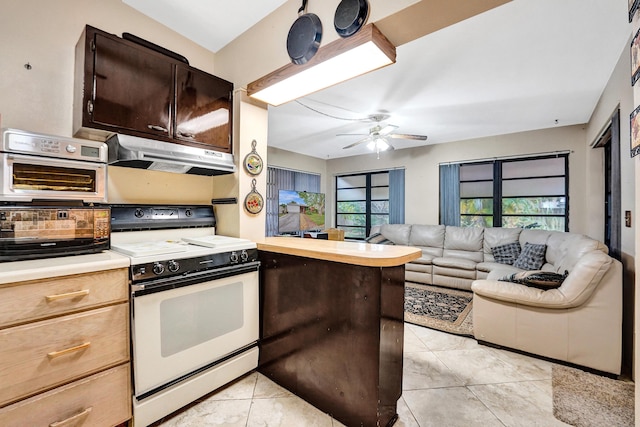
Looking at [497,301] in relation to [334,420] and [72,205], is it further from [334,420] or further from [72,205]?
[72,205]

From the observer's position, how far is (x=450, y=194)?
5.43 metres

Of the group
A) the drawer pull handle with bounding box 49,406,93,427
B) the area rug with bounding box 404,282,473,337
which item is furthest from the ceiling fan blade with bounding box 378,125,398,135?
the drawer pull handle with bounding box 49,406,93,427

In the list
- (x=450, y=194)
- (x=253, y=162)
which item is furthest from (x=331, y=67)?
(x=450, y=194)

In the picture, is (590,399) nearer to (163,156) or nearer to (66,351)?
(66,351)

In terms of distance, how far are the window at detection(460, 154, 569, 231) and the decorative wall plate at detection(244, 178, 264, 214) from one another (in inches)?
180

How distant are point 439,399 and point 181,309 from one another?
1.70m

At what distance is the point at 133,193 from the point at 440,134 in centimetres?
479

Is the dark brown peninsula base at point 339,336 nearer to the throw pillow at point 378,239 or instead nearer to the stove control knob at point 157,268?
the stove control knob at point 157,268

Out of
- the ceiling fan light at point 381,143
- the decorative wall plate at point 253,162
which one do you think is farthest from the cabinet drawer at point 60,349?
the ceiling fan light at point 381,143

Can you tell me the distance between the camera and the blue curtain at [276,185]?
5.86 meters

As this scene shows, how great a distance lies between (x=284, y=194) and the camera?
6145mm

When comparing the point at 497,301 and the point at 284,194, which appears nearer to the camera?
the point at 497,301

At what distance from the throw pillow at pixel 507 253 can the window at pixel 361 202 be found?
8.17 ft

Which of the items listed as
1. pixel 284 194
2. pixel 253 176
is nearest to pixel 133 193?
pixel 253 176
